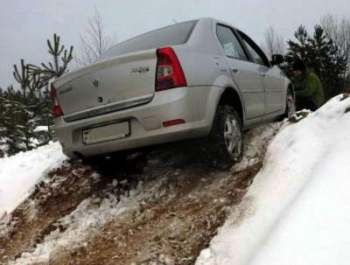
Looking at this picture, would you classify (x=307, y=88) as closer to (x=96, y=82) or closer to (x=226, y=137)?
(x=226, y=137)

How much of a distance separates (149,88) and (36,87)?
11.3 metres

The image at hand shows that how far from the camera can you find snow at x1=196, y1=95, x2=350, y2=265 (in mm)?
2330

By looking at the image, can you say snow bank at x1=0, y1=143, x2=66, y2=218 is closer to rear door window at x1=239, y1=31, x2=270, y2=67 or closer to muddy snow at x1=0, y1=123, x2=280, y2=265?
muddy snow at x1=0, y1=123, x2=280, y2=265

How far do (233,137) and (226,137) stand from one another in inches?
6.3

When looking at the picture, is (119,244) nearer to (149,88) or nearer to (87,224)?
(87,224)

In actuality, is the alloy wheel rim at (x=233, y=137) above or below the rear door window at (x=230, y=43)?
below

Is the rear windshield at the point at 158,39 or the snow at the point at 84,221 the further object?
the rear windshield at the point at 158,39

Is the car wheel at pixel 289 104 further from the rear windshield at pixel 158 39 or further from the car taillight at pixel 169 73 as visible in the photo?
the car taillight at pixel 169 73

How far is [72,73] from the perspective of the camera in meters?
4.19

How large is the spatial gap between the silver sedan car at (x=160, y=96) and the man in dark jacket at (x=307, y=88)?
155 inches

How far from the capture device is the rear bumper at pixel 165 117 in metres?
3.67

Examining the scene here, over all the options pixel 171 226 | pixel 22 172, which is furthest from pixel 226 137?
pixel 22 172

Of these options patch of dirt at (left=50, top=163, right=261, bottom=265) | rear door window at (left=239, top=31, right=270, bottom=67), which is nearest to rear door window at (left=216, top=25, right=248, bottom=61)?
rear door window at (left=239, top=31, right=270, bottom=67)

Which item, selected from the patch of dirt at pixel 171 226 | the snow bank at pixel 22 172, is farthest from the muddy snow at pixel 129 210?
the snow bank at pixel 22 172
